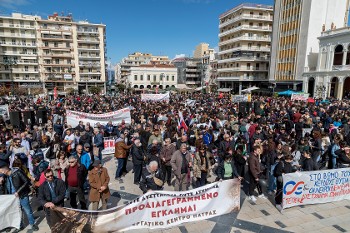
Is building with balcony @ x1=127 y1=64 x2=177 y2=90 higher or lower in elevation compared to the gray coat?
higher

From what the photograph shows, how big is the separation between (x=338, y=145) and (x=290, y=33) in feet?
142

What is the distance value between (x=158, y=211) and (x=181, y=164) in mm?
1557

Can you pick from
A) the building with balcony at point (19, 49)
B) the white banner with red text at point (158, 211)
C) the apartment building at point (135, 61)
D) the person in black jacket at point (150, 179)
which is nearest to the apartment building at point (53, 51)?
the building with balcony at point (19, 49)

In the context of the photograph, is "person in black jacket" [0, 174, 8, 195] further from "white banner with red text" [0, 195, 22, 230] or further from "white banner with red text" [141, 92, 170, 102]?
"white banner with red text" [141, 92, 170, 102]

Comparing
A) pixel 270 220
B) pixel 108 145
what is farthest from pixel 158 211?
pixel 108 145

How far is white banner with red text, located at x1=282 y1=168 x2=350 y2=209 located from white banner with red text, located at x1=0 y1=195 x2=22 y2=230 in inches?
248

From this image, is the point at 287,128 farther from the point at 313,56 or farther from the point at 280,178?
the point at 313,56

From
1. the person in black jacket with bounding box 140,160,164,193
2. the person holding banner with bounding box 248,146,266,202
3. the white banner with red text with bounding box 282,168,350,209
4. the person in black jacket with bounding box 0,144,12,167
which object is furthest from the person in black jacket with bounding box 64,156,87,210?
the white banner with red text with bounding box 282,168,350,209

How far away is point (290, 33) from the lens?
144 feet

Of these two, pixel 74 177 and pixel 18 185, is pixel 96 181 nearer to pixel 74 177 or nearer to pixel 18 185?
pixel 74 177

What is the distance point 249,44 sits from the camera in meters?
55.1

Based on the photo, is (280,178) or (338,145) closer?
(280,178)

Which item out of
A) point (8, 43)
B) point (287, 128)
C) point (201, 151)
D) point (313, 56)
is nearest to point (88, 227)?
point (201, 151)

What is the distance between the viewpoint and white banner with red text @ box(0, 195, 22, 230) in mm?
5023
